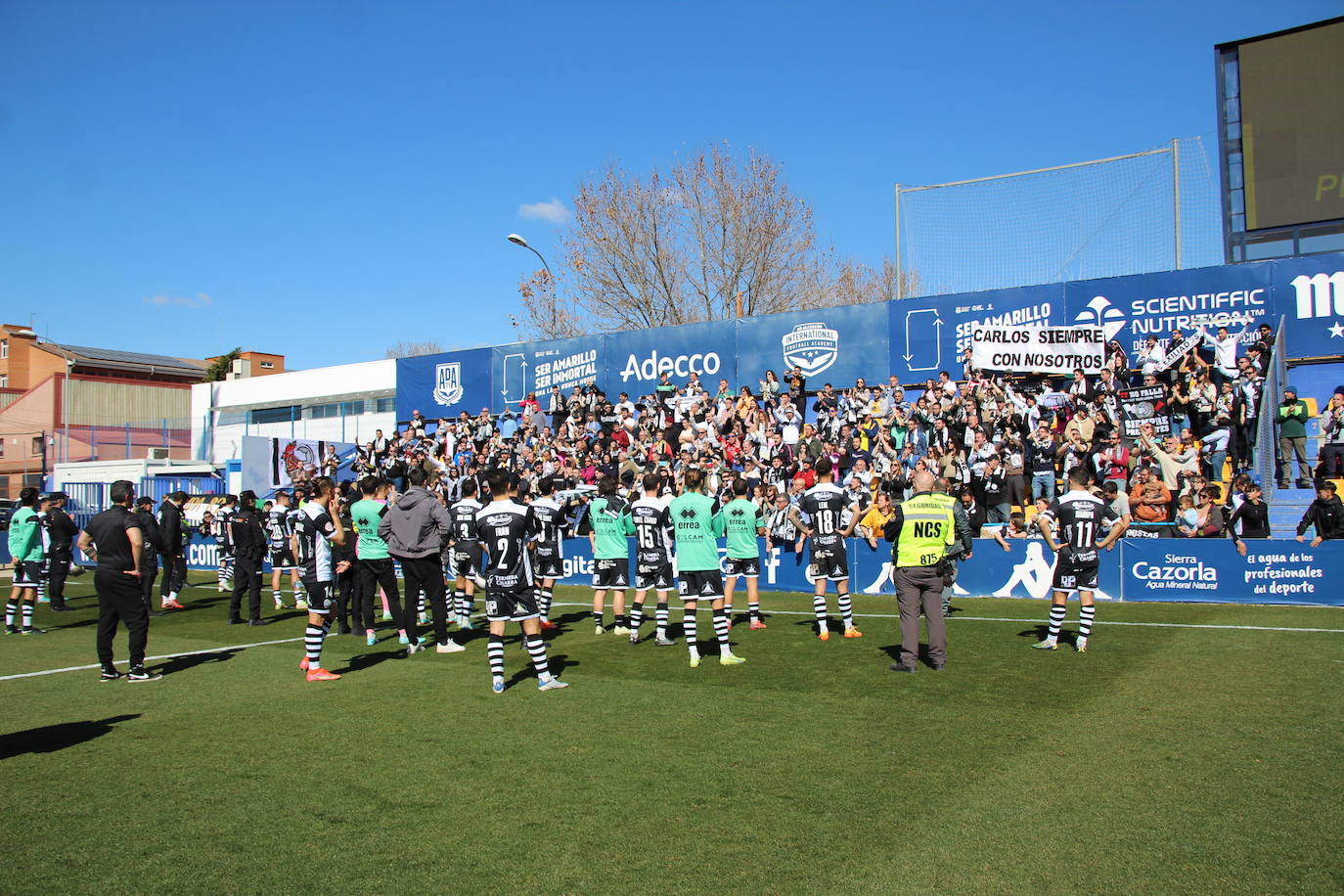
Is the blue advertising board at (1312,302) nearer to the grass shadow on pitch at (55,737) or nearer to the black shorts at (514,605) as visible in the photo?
the black shorts at (514,605)

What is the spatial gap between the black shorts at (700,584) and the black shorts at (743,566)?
1.98 metres

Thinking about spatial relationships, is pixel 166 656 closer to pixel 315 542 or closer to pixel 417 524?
pixel 315 542

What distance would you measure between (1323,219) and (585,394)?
1824 centimetres

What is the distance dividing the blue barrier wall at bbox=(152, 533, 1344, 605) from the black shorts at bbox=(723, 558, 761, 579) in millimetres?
5093

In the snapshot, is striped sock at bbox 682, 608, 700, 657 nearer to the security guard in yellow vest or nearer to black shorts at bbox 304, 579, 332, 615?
the security guard in yellow vest

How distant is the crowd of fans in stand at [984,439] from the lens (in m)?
17.8

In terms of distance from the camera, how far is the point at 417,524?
1133cm

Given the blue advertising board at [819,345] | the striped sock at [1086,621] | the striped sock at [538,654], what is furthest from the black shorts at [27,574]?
Answer: the blue advertising board at [819,345]

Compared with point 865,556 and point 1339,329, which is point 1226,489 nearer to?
point 1339,329

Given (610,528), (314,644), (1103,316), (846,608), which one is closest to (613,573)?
(610,528)

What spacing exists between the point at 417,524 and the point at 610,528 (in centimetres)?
272

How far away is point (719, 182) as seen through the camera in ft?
125

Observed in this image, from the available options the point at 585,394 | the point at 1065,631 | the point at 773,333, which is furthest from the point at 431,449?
the point at 1065,631

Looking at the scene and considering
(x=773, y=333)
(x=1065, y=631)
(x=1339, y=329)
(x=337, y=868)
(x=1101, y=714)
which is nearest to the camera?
(x=337, y=868)
